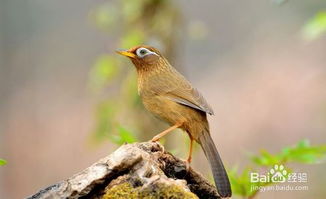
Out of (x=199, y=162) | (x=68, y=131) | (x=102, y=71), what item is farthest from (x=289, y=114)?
(x=199, y=162)

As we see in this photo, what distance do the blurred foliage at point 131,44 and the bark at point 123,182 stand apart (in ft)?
10.8

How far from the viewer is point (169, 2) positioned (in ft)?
24.3

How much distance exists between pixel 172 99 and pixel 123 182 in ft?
5.33

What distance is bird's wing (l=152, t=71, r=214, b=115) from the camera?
4414 millimetres

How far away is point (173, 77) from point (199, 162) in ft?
2.69

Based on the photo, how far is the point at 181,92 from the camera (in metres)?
4.57

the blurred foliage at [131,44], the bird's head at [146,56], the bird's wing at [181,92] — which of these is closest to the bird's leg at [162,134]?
the bird's wing at [181,92]

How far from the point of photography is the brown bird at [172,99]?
14.5ft

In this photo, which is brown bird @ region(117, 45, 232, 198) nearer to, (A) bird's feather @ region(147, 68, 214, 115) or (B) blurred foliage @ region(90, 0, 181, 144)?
(A) bird's feather @ region(147, 68, 214, 115)

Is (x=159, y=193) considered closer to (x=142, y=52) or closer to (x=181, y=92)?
(x=181, y=92)

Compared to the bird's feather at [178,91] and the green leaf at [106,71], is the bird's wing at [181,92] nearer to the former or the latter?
the bird's feather at [178,91]

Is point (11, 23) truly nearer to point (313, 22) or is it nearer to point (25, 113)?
point (25, 113)

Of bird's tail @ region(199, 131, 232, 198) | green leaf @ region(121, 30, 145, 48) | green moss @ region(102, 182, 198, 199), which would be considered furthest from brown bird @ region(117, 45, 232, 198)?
green leaf @ region(121, 30, 145, 48)

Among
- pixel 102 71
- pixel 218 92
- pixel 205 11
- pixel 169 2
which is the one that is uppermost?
pixel 205 11
